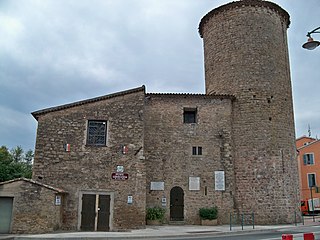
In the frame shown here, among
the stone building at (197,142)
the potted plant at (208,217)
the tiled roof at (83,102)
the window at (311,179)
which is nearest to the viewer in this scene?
the stone building at (197,142)

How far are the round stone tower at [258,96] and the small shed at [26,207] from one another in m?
10.6

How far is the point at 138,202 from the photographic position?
17391 mm

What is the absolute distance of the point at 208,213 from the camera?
19156mm

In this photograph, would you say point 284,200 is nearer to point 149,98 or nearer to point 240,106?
point 240,106

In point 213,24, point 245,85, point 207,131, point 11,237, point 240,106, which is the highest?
point 213,24

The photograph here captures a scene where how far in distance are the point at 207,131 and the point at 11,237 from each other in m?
12.0

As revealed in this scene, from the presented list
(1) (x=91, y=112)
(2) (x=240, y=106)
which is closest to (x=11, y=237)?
(1) (x=91, y=112)

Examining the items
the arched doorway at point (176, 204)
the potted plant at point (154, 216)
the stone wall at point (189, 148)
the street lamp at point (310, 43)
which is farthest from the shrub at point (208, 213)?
the street lamp at point (310, 43)

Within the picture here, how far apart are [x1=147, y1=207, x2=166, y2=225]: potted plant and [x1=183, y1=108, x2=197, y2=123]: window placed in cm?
560

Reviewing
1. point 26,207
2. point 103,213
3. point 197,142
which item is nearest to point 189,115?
point 197,142

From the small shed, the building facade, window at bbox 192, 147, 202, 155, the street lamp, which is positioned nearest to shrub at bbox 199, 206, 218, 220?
window at bbox 192, 147, 202, 155

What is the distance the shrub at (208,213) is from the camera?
62.7 feet

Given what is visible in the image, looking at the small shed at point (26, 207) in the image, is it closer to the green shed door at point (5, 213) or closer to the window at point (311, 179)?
the green shed door at point (5, 213)

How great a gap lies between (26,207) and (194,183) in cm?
920
